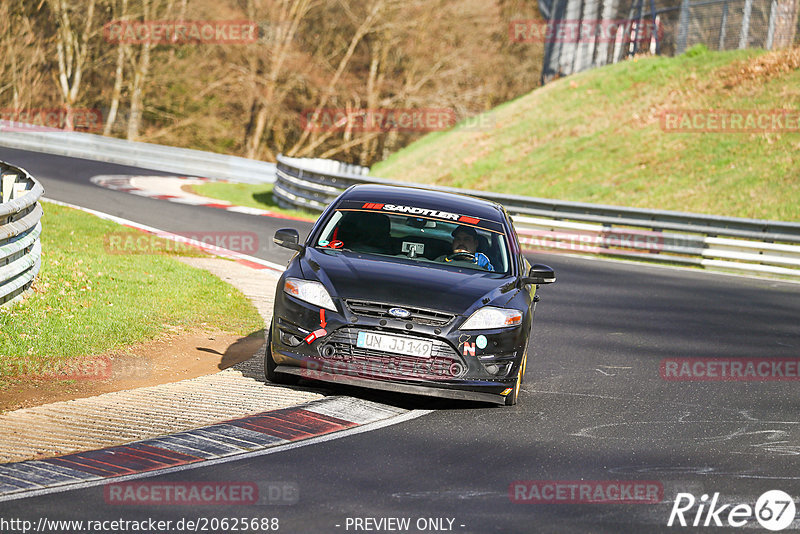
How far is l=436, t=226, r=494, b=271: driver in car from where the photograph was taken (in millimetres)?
9102

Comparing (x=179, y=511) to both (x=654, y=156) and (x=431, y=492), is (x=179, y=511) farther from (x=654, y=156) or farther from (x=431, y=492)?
(x=654, y=156)

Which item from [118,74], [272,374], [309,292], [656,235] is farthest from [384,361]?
[118,74]

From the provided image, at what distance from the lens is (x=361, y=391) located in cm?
852

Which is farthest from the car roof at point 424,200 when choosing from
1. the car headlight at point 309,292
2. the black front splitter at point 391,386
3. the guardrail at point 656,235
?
the guardrail at point 656,235

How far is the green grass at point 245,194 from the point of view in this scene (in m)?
27.7

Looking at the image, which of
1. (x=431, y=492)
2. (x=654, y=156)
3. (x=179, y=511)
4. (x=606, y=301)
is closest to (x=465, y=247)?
(x=431, y=492)

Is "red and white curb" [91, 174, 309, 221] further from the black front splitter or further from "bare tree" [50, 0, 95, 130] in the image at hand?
"bare tree" [50, 0, 95, 130]

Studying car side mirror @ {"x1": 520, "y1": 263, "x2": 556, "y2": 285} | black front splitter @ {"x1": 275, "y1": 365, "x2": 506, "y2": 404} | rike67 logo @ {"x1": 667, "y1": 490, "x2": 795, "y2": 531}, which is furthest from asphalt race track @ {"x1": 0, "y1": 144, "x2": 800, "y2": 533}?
car side mirror @ {"x1": 520, "y1": 263, "x2": 556, "y2": 285}

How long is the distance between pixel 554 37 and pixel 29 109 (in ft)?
83.8

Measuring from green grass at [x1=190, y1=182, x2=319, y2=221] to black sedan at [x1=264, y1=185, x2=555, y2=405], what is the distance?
56.2 feet

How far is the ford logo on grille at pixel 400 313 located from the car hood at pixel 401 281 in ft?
0.17

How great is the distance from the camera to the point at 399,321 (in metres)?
7.84

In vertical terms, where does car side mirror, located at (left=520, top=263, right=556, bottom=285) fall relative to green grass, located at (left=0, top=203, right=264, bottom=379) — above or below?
above

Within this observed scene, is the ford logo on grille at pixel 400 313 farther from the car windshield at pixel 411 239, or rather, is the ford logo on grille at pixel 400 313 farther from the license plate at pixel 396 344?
the car windshield at pixel 411 239
